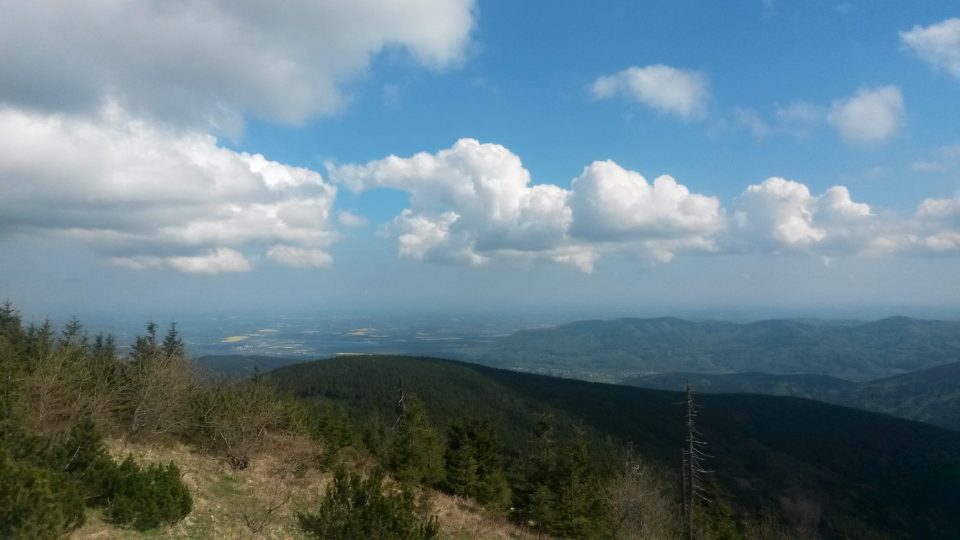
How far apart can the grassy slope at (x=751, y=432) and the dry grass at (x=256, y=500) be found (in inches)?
3263

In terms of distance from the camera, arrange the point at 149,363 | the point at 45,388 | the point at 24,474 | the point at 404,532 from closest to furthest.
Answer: the point at 24,474 → the point at 404,532 → the point at 45,388 → the point at 149,363

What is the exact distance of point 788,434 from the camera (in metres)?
171

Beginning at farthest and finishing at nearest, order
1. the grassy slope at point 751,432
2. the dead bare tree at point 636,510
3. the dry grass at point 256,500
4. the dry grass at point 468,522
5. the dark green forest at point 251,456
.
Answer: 1. the grassy slope at point 751,432
2. the dead bare tree at point 636,510
3. the dry grass at point 468,522
4. the dry grass at point 256,500
5. the dark green forest at point 251,456

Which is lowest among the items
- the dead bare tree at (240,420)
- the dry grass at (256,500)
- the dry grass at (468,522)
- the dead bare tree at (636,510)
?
the dead bare tree at (636,510)

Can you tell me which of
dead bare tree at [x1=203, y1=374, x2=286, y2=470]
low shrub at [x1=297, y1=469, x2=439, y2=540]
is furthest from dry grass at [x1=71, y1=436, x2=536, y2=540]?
low shrub at [x1=297, y1=469, x2=439, y2=540]

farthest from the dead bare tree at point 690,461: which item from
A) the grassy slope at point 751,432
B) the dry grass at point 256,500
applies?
the grassy slope at point 751,432

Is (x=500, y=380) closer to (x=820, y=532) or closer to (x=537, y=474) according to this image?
(x=820, y=532)

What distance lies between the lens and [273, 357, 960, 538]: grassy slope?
122562 millimetres

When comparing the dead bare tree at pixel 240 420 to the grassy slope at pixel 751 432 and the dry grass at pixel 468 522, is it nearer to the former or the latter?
the dry grass at pixel 468 522

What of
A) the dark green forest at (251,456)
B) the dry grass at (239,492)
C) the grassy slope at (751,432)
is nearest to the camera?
the dark green forest at (251,456)

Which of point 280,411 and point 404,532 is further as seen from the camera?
point 280,411

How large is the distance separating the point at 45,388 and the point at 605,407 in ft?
550

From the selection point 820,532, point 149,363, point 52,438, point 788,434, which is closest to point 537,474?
point 149,363

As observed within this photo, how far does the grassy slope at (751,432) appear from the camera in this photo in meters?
123
